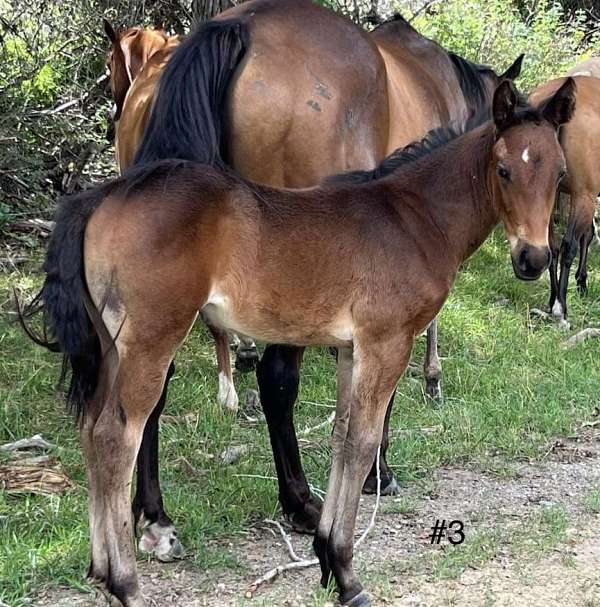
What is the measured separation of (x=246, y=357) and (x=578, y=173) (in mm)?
3302

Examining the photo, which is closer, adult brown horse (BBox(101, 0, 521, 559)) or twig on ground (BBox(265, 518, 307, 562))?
twig on ground (BBox(265, 518, 307, 562))

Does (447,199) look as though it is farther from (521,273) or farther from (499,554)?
(499,554)

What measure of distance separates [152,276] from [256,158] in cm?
121

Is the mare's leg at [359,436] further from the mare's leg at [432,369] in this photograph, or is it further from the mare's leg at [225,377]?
the mare's leg at [432,369]

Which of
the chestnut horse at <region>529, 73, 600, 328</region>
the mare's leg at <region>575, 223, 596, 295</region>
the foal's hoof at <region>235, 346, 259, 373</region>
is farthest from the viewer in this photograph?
the mare's leg at <region>575, 223, 596, 295</region>

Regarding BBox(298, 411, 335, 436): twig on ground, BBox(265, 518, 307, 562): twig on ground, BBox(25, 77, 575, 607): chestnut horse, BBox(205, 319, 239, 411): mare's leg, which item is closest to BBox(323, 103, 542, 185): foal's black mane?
BBox(25, 77, 575, 607): chestnut horse

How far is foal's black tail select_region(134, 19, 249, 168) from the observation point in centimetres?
333

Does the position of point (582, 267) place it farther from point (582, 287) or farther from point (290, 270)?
point (290, 270)

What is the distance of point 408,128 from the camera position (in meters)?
4.21

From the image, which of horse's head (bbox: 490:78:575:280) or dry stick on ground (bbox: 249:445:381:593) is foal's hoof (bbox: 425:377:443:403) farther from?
horse's head (bbox: 490:78:575:280)

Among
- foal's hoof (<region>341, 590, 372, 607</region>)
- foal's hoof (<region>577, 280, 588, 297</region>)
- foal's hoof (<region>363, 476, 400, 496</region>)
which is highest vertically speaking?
foal's hoof (<region>341, 590, 372, 607</region>)

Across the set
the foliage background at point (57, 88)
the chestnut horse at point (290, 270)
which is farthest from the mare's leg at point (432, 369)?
the foliage background at point (57, 88)

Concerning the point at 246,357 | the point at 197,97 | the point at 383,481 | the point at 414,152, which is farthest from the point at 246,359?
the point at 414,152

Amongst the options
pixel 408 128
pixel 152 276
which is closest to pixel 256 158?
pixel 408 128
